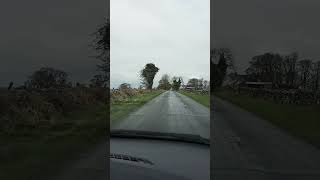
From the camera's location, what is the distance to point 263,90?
8.91ft

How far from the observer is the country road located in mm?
3234

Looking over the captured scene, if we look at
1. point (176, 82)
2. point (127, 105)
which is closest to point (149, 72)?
point (176, 82)

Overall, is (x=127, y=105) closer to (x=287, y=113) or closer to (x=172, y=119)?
(x=172, y=119)

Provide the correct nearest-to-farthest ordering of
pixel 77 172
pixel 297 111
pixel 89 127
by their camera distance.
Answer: pixel 77 172 < pixel 297 111 < pixel 89 127

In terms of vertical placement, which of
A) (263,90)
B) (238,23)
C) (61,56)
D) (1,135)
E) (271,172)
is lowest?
(271,172)

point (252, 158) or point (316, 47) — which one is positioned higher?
point (316, 47)

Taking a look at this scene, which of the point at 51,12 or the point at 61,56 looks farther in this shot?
the point at 61,56

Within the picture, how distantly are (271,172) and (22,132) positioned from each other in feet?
4.93

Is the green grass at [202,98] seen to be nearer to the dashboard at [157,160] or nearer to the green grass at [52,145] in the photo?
the dashboard at [157,160]

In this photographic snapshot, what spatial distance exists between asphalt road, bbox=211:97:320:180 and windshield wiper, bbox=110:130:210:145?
10cm

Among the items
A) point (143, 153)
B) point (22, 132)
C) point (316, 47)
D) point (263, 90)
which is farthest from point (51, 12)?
point (316, 47)

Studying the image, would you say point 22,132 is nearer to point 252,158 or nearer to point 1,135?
point 1,135

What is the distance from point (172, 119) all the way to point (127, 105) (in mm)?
488

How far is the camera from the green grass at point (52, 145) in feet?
7.91
